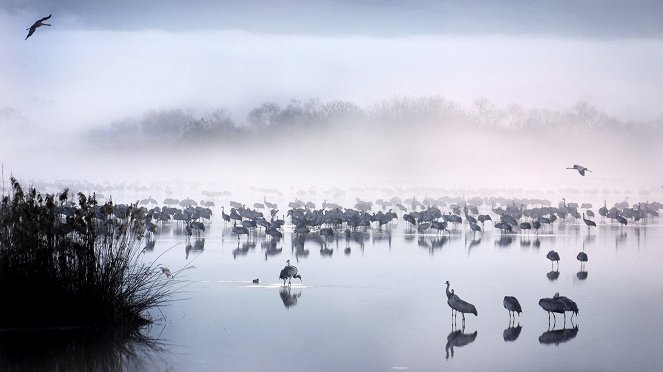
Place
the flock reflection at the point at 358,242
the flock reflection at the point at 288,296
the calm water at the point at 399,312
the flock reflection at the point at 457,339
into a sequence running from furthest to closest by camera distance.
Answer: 1. the flock reflection at the point at 358,242
2. the flock reflection at the point at 288,296
3. the flock reflection at the point at 457,339
4. the calm water at the point at 399,312

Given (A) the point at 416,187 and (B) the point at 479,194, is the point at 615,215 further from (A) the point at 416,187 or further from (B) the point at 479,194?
(A) the point at 416,187

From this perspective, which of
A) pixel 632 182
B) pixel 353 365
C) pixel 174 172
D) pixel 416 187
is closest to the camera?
pixel 353 365

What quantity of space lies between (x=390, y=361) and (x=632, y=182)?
4516cm

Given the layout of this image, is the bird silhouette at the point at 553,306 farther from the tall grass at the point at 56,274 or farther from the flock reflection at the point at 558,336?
the tall grass at the point at 56,274

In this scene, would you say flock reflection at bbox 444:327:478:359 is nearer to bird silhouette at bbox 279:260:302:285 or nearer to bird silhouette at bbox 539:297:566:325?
bird silhouette at bbox 539:297:566:325

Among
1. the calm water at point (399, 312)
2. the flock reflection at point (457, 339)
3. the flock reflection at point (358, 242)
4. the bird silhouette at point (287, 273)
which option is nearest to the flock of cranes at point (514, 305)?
the calm water at point (399, 312)

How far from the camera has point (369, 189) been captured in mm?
43125

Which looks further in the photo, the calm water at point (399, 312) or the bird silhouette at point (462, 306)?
the bird silhouette at point (462, 306)

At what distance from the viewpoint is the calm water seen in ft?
21.4

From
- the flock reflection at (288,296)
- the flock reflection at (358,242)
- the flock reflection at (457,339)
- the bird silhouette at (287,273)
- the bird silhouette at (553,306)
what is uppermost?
the flock reflection at (358,242)

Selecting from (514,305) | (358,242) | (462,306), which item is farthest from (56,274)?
(358,242)

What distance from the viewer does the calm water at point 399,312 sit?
651 centimetres

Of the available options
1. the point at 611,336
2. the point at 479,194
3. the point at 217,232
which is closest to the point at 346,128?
the point at 479,194

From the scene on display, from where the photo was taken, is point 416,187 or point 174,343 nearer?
point 174,343
